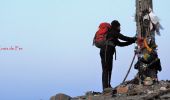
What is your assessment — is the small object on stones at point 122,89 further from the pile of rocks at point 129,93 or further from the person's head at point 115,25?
the person's head at point 115,25

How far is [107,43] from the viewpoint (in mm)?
14273

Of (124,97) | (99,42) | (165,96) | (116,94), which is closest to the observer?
(165,96)

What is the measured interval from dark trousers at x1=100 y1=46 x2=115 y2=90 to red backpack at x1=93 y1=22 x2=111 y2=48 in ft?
0.56

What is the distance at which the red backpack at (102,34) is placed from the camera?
1432cm

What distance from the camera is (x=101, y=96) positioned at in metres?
13.2

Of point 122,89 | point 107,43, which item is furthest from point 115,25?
point 122,89

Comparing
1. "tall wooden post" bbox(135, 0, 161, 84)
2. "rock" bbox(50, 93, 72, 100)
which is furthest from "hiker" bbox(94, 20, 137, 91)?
"rock" bbox(50, 93, 72, 100)

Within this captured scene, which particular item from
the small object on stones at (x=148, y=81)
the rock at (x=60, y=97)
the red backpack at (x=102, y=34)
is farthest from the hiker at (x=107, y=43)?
the rock at (x=60, y=97)

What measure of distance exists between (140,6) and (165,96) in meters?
4.54

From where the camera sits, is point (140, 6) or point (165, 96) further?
point (140, 6)

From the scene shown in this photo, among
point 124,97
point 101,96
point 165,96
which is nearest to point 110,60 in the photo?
point 101,96

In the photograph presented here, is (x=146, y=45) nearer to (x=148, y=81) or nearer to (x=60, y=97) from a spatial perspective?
(x=148, y=81)

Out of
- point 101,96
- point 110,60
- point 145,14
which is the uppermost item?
point 145,14

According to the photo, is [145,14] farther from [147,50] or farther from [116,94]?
[116,94]
